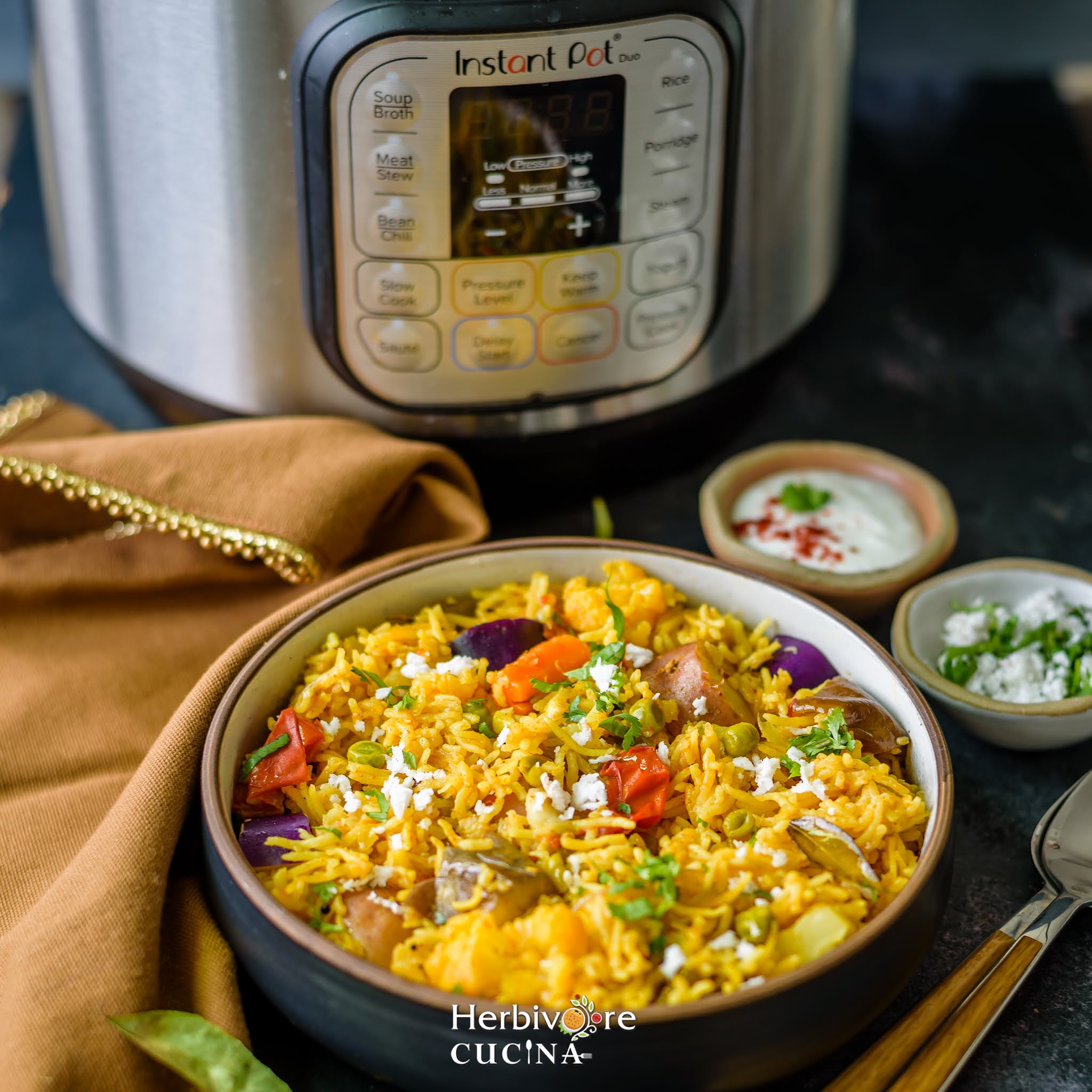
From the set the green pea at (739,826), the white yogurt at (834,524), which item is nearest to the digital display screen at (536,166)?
the white yogurt at (834,524)

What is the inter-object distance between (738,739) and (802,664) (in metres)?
0.10

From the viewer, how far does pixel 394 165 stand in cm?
111

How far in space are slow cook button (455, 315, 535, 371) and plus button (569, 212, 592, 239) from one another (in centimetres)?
9

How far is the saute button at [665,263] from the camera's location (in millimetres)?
1210

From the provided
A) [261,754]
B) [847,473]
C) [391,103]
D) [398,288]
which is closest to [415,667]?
[261,754]

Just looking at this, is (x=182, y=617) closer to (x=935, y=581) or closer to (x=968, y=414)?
(x=935, y=581)

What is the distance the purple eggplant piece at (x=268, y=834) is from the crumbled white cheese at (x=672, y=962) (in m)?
0.26

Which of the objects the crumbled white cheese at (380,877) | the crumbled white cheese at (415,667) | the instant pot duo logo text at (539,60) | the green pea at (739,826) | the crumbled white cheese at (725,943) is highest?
the instant pot duo logo text at (539,60)

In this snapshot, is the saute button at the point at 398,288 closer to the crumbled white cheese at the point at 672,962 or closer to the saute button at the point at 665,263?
the saute button at the point at 665,263

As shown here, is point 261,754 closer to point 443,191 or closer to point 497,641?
point 497,641

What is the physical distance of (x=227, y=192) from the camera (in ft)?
3.85

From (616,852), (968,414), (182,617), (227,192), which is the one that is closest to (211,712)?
(182,617)

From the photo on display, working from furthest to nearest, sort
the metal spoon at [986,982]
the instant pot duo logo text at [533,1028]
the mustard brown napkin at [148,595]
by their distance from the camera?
the mustard brown napkin at [148,595] < the metal spoon at [986,982] < the instant pot duo logo text at [533,1028]

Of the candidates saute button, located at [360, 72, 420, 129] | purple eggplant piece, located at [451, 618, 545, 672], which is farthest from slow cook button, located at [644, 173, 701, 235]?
purple eggplant piece, located at [451, 618, 545, 672]
